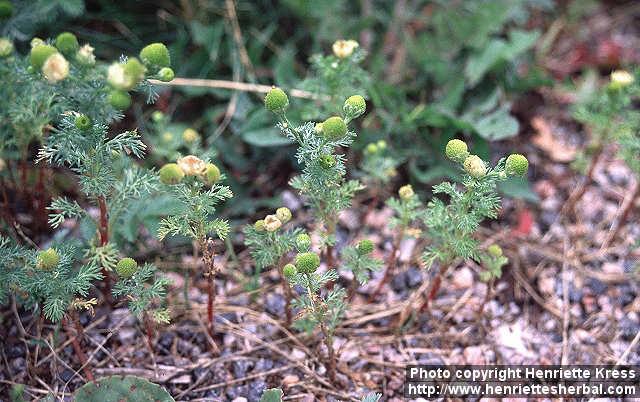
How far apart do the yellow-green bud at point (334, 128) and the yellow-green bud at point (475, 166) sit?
0.32 metres

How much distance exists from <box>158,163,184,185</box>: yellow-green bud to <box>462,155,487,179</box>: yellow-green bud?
0.70 metres

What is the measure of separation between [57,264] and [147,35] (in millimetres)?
1466

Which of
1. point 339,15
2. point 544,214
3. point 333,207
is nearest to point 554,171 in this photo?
point 544,214

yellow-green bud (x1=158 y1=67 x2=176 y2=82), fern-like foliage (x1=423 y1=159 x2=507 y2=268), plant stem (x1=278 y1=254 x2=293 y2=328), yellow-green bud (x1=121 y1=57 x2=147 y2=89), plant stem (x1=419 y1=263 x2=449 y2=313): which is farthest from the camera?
plant stem (x1=419 y1=263 x2=449 y2=313)

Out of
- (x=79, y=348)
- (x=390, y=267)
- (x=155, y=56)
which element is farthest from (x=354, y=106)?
(x=79, y=348)

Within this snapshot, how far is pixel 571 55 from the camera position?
10.2 ft

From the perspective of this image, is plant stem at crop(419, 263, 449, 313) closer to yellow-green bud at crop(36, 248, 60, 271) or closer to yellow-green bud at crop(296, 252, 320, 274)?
yellow-green bud at crop(296, 252, 320, 274)

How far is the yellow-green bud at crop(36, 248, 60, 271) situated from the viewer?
1510mm

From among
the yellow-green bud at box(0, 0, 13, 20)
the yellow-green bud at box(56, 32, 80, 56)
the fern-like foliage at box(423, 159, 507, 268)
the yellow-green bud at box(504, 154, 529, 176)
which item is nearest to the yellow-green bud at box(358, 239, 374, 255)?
the fern-like foliage at box(423, 159, 507, 268)

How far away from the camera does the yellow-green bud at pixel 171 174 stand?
1422 mm

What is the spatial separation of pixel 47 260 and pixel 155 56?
1.83 feet

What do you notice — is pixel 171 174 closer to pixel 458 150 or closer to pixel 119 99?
pixel 119 99

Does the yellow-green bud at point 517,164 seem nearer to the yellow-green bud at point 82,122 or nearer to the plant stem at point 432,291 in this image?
the plant stem at point 432,291

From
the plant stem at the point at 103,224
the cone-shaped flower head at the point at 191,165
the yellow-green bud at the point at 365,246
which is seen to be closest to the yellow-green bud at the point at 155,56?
the cone-shaped flower head at the point at 191,165
